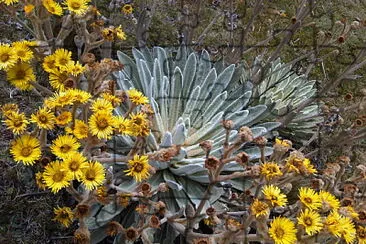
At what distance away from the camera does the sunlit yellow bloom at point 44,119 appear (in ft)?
5.33

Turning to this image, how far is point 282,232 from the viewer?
161cm

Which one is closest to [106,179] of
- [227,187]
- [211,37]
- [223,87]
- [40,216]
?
[40,216]

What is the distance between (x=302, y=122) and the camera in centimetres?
302

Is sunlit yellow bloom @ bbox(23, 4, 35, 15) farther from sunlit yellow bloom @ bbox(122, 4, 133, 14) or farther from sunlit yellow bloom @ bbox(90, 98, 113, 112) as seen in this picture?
sunlit yellow bloom @ bbox(122, 4, 133, 14)

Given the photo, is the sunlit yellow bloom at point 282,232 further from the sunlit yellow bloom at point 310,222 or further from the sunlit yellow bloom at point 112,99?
the sunlit yellow bloom at point 112,99

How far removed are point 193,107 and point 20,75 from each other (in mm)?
1097

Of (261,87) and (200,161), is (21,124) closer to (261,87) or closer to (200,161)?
(200,161)

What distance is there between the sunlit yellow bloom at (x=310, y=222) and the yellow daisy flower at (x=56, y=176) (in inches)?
29.2

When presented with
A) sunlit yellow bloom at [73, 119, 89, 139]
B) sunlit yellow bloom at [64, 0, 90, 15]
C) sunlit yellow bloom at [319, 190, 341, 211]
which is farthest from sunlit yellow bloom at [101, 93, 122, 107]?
sunlit yellow bloom at [319, 190, 341, 211]

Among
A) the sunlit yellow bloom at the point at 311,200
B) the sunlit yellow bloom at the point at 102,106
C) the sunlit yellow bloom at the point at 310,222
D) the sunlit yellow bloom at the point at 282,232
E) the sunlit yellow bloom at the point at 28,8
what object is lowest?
the sunlit yellow bloom at the point at 282,232

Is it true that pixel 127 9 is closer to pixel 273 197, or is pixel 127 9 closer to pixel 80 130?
pixel 80 130

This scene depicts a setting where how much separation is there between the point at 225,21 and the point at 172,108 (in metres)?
1.48

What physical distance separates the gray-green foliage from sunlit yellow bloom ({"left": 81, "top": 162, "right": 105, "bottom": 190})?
0.51 metres

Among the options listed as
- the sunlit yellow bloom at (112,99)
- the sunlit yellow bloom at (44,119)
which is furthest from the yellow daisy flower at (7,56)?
the sunlit yellow bloom at (112,99)
